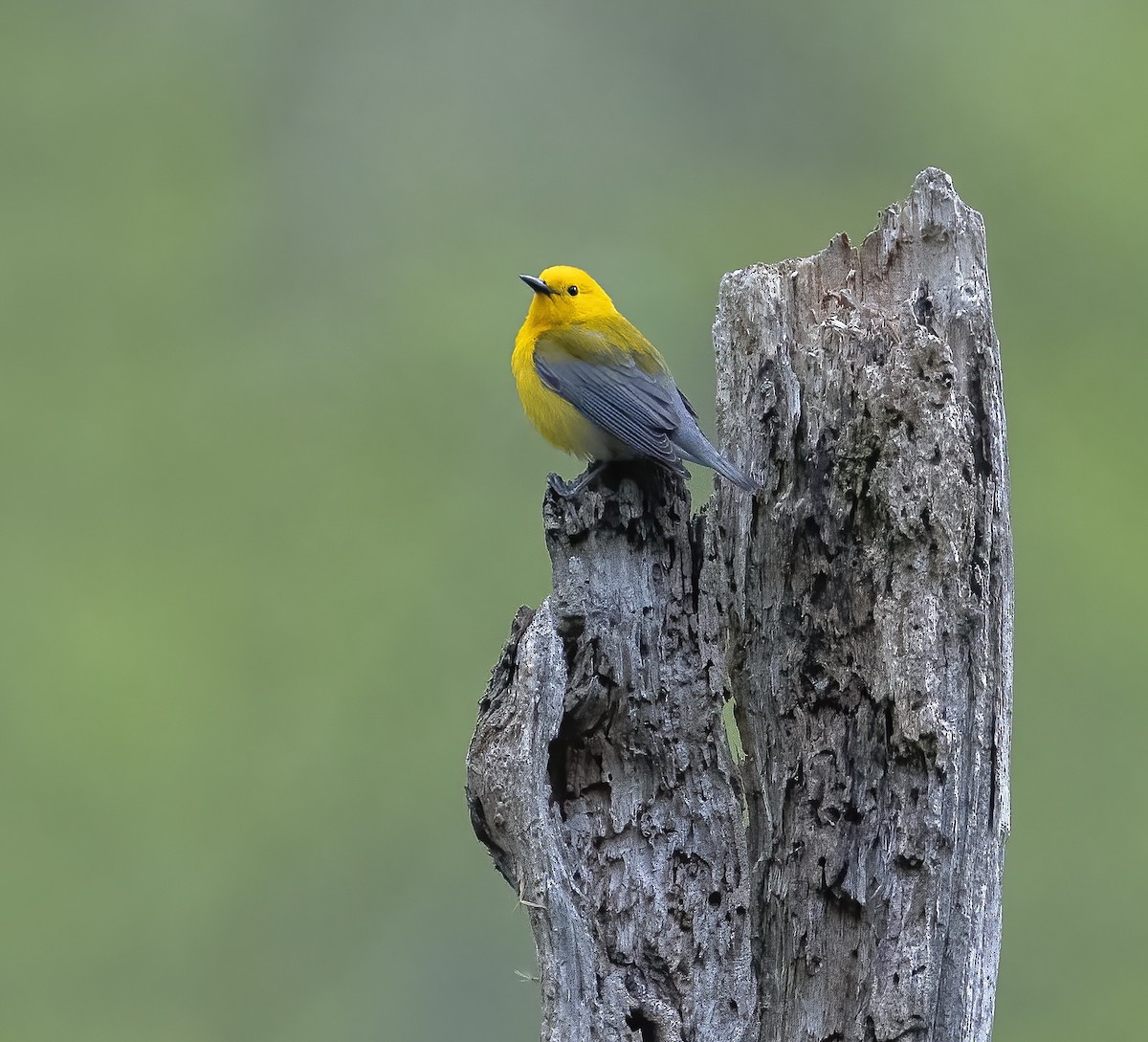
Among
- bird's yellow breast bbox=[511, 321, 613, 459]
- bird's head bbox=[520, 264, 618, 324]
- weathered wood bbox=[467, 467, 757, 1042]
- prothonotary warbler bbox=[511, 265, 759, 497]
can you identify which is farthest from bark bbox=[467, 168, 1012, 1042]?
bird's head bbox=[520, 264, 618, 324]

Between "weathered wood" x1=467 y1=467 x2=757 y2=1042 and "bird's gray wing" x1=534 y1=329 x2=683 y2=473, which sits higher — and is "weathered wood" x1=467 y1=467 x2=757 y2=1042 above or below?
below

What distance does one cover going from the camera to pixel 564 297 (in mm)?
4891

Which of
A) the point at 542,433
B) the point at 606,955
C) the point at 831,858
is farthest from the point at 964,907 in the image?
the point at 542,433

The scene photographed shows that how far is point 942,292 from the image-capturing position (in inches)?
136

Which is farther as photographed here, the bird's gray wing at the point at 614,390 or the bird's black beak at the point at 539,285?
the bird's black beak at the point at 539,285

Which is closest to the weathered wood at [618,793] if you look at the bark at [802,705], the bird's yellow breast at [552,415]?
the bark at [802,705]

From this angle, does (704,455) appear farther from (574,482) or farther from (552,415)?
(552,415)

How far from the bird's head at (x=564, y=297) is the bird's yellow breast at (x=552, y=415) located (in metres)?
0.10

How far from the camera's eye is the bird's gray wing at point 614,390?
403 cm

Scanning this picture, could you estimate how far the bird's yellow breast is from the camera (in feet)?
14.2

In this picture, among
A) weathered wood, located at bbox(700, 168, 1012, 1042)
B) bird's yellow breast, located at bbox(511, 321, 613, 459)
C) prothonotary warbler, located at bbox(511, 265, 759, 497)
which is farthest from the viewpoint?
bird's yellow breast, located at bbox(511, 321, 613, 459)

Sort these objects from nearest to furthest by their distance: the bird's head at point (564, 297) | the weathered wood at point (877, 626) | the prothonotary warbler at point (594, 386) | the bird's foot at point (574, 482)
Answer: the weathered wood at point (877, 626) → the bird's foot at point (574, 482) → the prothonotary warbler at point (594, 386) → the bird's head at point (564, 297)

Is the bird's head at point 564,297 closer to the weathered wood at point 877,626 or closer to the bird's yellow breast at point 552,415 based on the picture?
the bird's yellow breast at point 552,415

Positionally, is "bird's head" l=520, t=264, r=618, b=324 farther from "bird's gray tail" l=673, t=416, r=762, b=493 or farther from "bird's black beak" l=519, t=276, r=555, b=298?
"bird's gray tail" l=673, t=416, r=762, b=493
